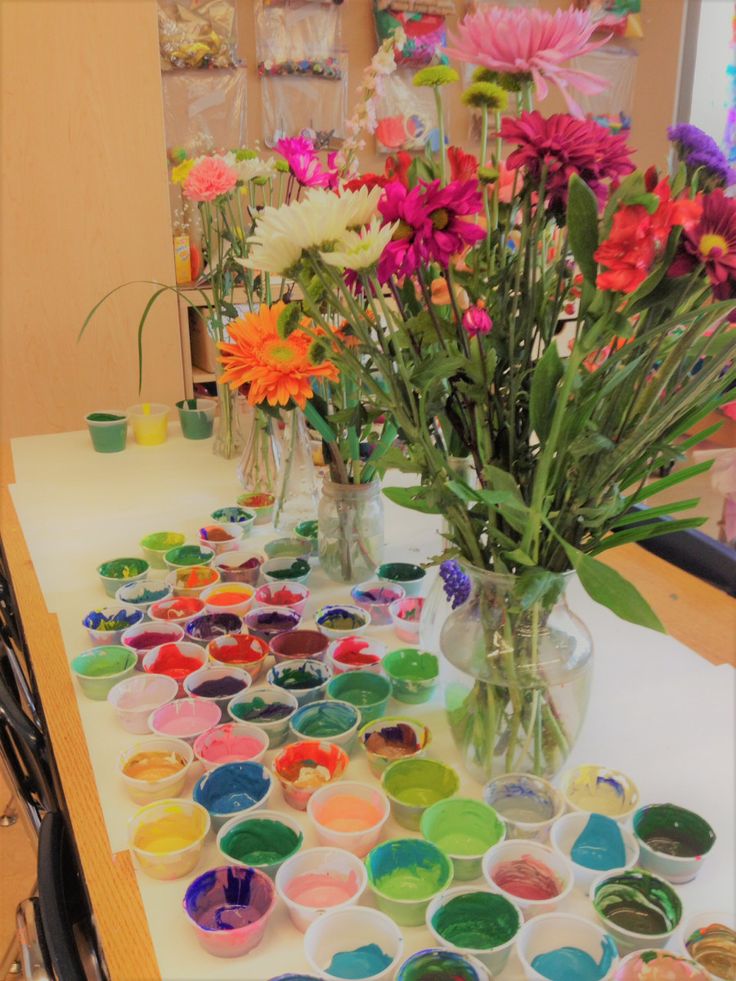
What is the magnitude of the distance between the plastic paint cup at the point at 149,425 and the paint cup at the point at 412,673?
971mm

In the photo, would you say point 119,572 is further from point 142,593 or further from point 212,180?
point 212,180

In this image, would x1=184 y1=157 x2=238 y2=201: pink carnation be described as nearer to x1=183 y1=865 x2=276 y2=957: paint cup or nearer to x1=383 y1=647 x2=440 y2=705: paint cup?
x1=383 y1=647 x2=440 y2=705: paint cup

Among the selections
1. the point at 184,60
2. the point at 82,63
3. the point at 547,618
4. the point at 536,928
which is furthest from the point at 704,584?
the point at 184,60

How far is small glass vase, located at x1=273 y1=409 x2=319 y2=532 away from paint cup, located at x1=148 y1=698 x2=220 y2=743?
477 mm

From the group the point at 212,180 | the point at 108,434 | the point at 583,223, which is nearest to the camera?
the point at 583,223

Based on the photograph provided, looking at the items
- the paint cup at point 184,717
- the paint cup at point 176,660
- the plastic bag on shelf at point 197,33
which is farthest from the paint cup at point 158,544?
the plastic bag on shelf at point 197,33

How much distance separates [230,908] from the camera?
667mm

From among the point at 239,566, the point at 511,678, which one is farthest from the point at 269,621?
the point at 511,678

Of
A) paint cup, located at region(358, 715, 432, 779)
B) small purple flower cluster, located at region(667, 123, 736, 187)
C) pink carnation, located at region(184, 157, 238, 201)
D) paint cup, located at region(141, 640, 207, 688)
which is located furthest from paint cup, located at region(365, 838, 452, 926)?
pink carnation, located at region(184, 157, 238, 201)

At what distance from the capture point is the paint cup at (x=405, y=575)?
3.76 ft

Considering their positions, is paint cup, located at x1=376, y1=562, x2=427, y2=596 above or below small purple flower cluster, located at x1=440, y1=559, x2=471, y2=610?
below

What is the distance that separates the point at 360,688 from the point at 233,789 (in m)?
0.20

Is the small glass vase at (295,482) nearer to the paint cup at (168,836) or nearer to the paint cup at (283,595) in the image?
the paint cup at (283,595)

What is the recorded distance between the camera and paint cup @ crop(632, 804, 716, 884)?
691 mm
